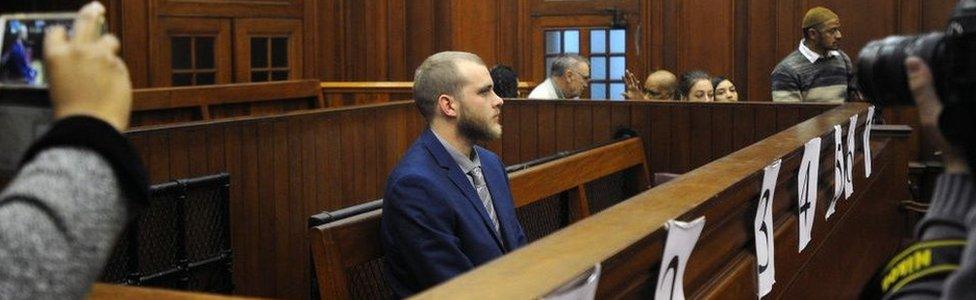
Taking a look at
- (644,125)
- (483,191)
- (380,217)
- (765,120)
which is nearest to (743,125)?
(765,120)

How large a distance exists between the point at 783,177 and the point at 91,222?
11.0 feet

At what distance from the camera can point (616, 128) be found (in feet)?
23.0

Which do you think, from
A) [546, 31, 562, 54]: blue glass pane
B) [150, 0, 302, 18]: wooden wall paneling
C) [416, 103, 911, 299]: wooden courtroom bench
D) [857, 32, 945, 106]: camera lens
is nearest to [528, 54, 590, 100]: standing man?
[416, 103, 911, 299]: wooden courtroom bench

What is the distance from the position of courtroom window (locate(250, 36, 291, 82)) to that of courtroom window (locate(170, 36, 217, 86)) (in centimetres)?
46

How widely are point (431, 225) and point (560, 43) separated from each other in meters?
7.98

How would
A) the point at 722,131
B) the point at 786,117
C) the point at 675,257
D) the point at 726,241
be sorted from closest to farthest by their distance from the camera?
the point at 675,257 < the point at 726,241 < the point at 786,117 < the point at 722,131

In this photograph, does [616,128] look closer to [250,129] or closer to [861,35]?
[250,129]

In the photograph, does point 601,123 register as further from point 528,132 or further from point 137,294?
point 137,294

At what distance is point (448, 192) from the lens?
3482mm

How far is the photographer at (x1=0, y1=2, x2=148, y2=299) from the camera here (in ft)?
3.49

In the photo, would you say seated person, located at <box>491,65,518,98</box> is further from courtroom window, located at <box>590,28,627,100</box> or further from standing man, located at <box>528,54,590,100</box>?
courtroom window, located at <box>590,28,627,100</box>

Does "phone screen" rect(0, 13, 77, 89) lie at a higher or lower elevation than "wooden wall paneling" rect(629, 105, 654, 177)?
higher

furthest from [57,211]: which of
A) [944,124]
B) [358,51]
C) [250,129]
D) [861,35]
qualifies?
[358,51]

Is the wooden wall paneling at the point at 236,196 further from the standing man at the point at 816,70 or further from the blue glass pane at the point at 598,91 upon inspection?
the blue glass pane at the point at 598,91
